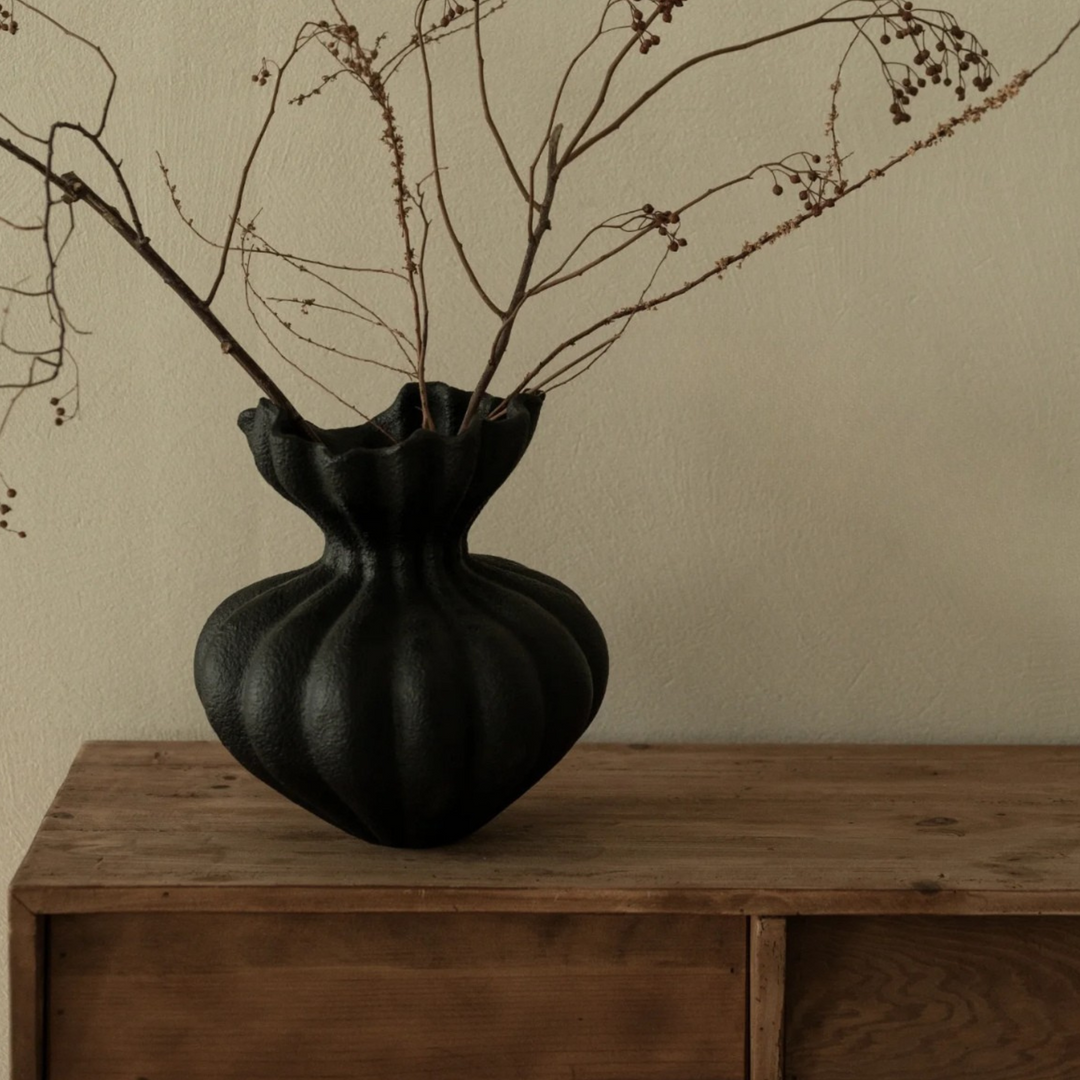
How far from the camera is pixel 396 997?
2.96 feet

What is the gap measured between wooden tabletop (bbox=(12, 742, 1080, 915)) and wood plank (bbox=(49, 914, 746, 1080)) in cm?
2

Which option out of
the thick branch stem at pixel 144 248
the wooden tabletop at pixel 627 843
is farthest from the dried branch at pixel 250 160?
the wooden tabletop at pixel 627 843

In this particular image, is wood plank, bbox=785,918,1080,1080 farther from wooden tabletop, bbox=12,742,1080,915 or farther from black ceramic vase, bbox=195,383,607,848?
black ceramic vase, bbox=195,383,607,848

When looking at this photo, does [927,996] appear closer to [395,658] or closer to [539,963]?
[539,963]

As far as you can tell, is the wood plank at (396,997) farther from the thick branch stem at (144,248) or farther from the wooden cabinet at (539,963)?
the thick branch stem at (144,248)

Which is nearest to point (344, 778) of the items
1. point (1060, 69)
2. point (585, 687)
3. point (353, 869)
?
point (353, 869)

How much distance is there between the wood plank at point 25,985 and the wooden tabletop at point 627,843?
0.04 feet

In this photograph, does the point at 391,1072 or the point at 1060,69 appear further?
the point at 1060,69

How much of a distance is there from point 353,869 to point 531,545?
464 mm

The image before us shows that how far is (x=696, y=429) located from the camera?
131 centimetres

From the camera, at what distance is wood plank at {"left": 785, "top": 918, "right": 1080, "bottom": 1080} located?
92 centimetres

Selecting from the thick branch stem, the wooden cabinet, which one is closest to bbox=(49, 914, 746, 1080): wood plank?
the wooden cabinet

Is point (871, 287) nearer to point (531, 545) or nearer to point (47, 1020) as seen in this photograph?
point (531, 545)

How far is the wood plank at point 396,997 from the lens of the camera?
35.1 inches
